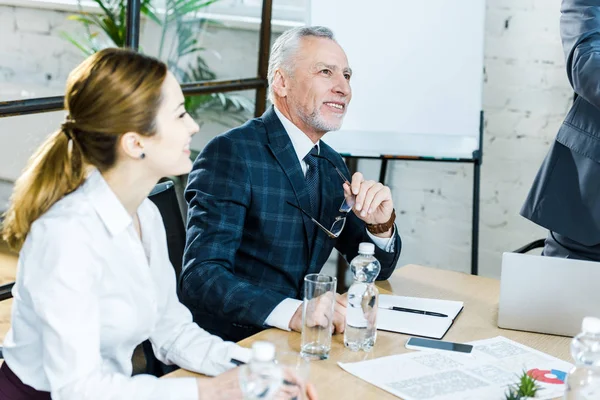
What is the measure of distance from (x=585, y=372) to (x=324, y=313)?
1.55 feet

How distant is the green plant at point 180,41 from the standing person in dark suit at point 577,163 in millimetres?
1590

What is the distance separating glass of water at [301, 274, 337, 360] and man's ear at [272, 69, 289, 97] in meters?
0.71

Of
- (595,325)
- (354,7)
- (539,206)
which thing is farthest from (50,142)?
(354,7)

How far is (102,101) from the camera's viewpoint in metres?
1.31

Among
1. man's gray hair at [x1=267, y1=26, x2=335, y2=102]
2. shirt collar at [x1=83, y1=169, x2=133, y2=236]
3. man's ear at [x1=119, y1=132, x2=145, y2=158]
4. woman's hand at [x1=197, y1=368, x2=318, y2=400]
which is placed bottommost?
woman's hand at [x1=197, y1=368, x2=318, y2=400]

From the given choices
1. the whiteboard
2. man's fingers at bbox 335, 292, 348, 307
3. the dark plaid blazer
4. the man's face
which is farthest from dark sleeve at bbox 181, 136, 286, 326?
the whiteboard

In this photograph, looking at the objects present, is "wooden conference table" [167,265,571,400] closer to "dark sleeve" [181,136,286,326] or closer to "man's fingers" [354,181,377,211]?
"dark sleeve" [181,136,286,326]

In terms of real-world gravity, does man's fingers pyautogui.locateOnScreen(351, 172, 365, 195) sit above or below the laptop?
above

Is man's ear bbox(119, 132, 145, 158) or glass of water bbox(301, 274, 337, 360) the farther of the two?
glass of water bbox(301, 274, 337, 360)

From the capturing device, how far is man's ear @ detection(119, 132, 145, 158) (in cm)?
134

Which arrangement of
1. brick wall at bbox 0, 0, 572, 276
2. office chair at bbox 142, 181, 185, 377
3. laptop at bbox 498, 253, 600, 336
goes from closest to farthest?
1. laptop at bbox 498, 253, 600, 336
2. office chair at bbox 142, 181, 185, 377
3. brick wall at bbox 0, 0, 572, 276

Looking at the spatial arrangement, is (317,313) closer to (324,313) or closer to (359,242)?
(324,313)

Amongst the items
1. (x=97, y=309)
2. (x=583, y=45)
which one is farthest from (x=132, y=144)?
(x=583, y=45)

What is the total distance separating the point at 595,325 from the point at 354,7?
2184 mm
